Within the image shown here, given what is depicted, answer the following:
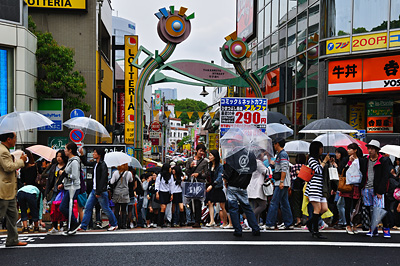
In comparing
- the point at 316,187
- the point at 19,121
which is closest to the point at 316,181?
the point at 316,187

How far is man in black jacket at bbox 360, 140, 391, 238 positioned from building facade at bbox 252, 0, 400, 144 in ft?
25.1

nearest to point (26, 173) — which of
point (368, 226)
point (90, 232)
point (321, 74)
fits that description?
point (90, 232)

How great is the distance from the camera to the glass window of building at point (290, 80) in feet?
75.5

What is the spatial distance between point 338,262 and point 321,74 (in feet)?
46.5

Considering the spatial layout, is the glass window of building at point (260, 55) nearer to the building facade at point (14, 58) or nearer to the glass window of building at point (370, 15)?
the glass window of building at point (370, 15)

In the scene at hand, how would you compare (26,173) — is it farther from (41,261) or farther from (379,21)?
(379,21)

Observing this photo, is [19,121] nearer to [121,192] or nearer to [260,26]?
[121,192]

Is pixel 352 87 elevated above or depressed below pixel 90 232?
above

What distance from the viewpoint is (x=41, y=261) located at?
6.49 meters

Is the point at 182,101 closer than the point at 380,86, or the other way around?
the point at 380,86

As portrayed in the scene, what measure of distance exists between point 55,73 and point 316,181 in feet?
53.9

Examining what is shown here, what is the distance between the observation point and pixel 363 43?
18062 millimetres

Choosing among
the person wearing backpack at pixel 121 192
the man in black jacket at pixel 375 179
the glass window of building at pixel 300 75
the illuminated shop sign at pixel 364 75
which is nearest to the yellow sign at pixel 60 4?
the glass window of building at pixel 300 75

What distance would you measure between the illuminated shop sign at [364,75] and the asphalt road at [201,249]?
413 inches
